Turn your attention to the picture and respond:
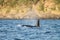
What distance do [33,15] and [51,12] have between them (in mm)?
7346

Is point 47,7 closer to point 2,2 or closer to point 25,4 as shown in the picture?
point 25,4

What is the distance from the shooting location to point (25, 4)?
105 m

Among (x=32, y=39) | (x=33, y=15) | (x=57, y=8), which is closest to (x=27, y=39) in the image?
(x=32, y=39)

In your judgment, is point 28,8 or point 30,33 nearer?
point 30,33

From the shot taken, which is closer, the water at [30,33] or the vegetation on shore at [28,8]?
the water at [30,33]

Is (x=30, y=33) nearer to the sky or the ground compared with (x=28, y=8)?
nearer to the ground

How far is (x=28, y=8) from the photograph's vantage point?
102312 mm

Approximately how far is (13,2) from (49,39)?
76.7 metres

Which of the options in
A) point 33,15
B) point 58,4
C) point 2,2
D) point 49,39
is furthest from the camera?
point 2,2

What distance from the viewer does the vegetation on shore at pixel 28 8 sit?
96312 mm

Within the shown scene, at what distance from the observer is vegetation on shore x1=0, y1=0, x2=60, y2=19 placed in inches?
3792

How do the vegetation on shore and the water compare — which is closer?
the water

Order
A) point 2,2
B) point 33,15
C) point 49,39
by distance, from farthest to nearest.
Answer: point 2,2, point 33,15, point 49,39

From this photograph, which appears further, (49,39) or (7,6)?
(7,6)
